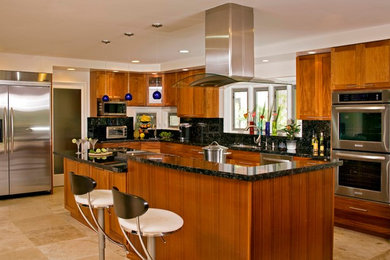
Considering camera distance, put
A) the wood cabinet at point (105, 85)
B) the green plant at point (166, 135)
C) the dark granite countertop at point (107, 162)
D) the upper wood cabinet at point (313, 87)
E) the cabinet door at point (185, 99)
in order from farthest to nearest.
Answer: the green plant at point (166, 135), the wood cabinet at point (105, 85), the cabinet door at point (185, 99), the upper wood cabinet at point (313, 87), the dark granite countertop at point (107, 162)

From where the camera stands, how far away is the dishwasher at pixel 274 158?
204 inches

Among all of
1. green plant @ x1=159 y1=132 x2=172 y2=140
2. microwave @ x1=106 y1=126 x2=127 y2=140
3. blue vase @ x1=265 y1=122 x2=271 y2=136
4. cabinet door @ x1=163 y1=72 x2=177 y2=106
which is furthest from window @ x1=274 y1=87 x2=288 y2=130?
microwave @ x1=106 y1=126 x2=127 y2=140

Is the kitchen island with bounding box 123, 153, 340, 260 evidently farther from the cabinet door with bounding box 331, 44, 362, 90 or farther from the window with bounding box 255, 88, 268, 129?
the window with bounding box 255, 88, 268, 129

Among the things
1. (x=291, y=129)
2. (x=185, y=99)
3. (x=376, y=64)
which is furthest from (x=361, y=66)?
Result: (x=185, y=99)

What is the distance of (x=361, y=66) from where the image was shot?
454 cm

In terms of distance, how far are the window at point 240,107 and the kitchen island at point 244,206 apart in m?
3.44

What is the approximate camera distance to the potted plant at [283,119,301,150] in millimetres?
5570

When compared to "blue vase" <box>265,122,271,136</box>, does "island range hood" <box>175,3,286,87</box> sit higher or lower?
higher

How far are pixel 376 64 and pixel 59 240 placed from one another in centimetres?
428

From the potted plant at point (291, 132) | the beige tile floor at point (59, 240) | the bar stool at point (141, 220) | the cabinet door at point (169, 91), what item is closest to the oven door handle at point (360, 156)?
the potted plant at point (291, 132)

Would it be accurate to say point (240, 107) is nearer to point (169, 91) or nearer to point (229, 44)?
point (169, 91)

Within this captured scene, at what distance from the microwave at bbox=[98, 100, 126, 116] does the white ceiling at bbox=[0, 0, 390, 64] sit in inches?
73.5

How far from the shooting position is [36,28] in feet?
14.8

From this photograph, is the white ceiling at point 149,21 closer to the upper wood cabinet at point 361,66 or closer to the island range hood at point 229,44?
the island range hood at point 229,44
